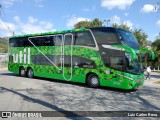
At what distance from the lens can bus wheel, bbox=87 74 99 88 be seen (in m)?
15.9

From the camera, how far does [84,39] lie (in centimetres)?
1638

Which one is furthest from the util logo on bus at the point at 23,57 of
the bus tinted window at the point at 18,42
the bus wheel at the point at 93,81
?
the bus wheel at the point at 93,81

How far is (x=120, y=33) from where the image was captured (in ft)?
48.8

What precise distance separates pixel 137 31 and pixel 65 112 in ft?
173

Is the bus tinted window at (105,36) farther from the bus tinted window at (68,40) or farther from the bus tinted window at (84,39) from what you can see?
the bus tinted window at (68,40)

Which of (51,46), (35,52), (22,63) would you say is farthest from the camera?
(22,63)

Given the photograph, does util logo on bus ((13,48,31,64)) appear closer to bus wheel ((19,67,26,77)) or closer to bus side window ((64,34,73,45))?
bus wheel ((19,67,26,77))

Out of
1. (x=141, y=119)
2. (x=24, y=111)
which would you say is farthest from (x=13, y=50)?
(x=141, y=119)

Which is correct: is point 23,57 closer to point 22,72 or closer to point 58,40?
point 22,72

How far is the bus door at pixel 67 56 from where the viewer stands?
684 inches

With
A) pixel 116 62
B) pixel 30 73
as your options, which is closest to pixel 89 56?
pixel 116 62

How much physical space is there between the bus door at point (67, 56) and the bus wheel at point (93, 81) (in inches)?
69.2

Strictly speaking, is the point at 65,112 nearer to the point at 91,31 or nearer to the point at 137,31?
the point at 91,31

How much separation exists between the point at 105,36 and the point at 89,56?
68.8 inches
